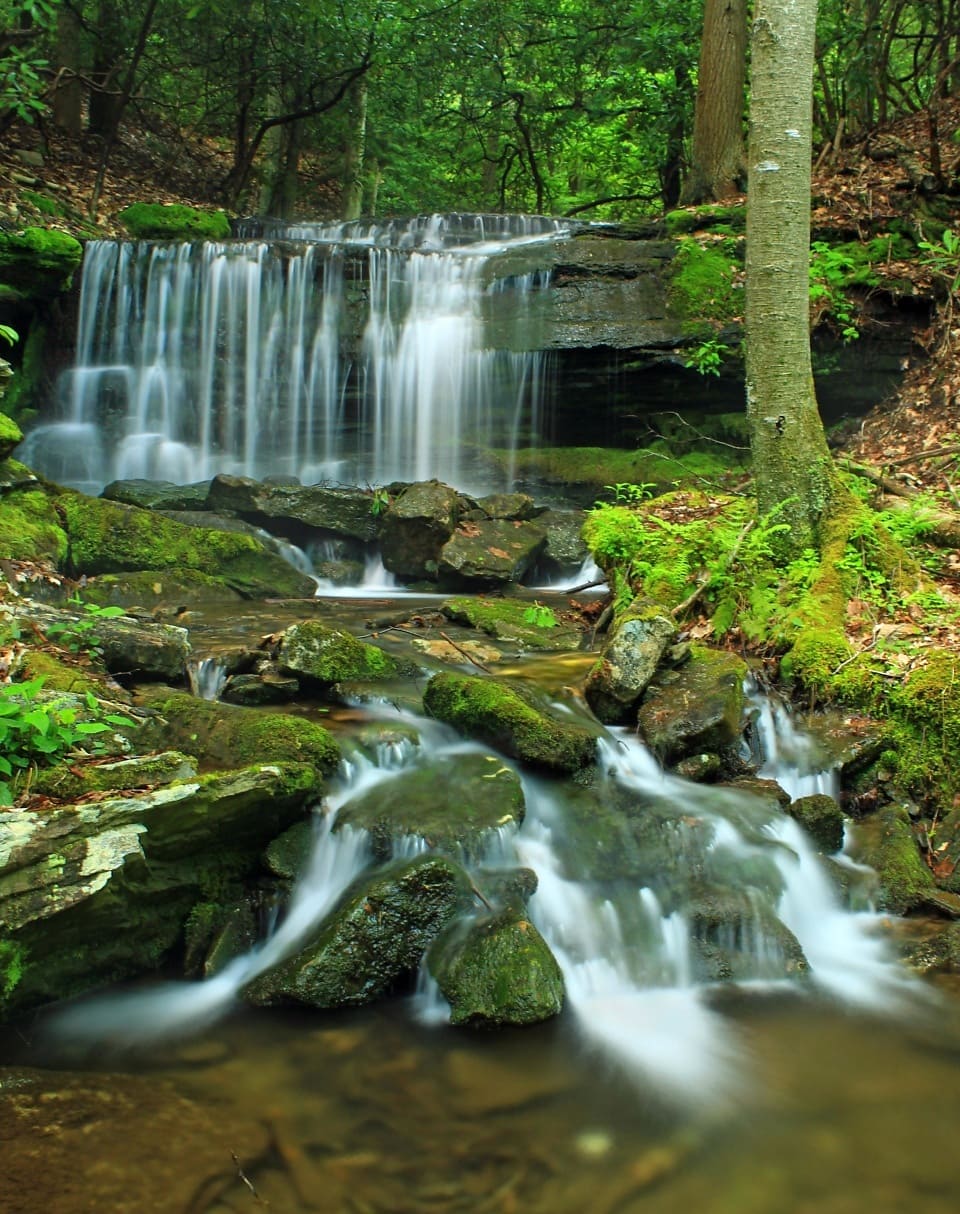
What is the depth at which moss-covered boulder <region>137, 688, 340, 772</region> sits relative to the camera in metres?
4.43

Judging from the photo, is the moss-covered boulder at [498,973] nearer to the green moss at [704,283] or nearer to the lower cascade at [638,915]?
the lower cascade at [638,915]

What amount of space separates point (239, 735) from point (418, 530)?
485 cm

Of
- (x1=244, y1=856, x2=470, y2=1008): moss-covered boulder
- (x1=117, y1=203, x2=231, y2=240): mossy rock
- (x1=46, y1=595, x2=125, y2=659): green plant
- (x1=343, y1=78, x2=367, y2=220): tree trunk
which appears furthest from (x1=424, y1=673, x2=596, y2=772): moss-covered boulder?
(x1=343, y1=78, x2=367, y2=220): tree trunk

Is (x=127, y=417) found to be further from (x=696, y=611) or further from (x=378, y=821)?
(x=378, y=821)

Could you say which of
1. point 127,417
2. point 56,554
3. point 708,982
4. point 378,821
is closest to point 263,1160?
point 378,821

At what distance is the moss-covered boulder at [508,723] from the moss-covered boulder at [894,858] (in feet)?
4.63

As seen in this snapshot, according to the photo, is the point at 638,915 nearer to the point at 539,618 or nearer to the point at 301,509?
the point at 539,618

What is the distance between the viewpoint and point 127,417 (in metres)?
11.9

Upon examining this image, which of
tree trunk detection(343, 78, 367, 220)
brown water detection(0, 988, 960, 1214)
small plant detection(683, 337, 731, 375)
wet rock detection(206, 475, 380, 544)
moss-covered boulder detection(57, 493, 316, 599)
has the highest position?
tree trunk detection(343, 78, 367, 220)

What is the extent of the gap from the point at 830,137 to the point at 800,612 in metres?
10.1

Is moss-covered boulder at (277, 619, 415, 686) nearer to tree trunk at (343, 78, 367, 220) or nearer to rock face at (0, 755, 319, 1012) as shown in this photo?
rock face at (0, 755, 319, 1012)

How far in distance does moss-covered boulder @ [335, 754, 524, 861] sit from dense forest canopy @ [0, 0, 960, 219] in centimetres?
1051

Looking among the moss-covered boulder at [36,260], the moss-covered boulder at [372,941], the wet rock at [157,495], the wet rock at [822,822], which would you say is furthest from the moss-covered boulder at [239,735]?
the moss-covered boulder at [36,260]

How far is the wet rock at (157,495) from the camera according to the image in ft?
31.7
